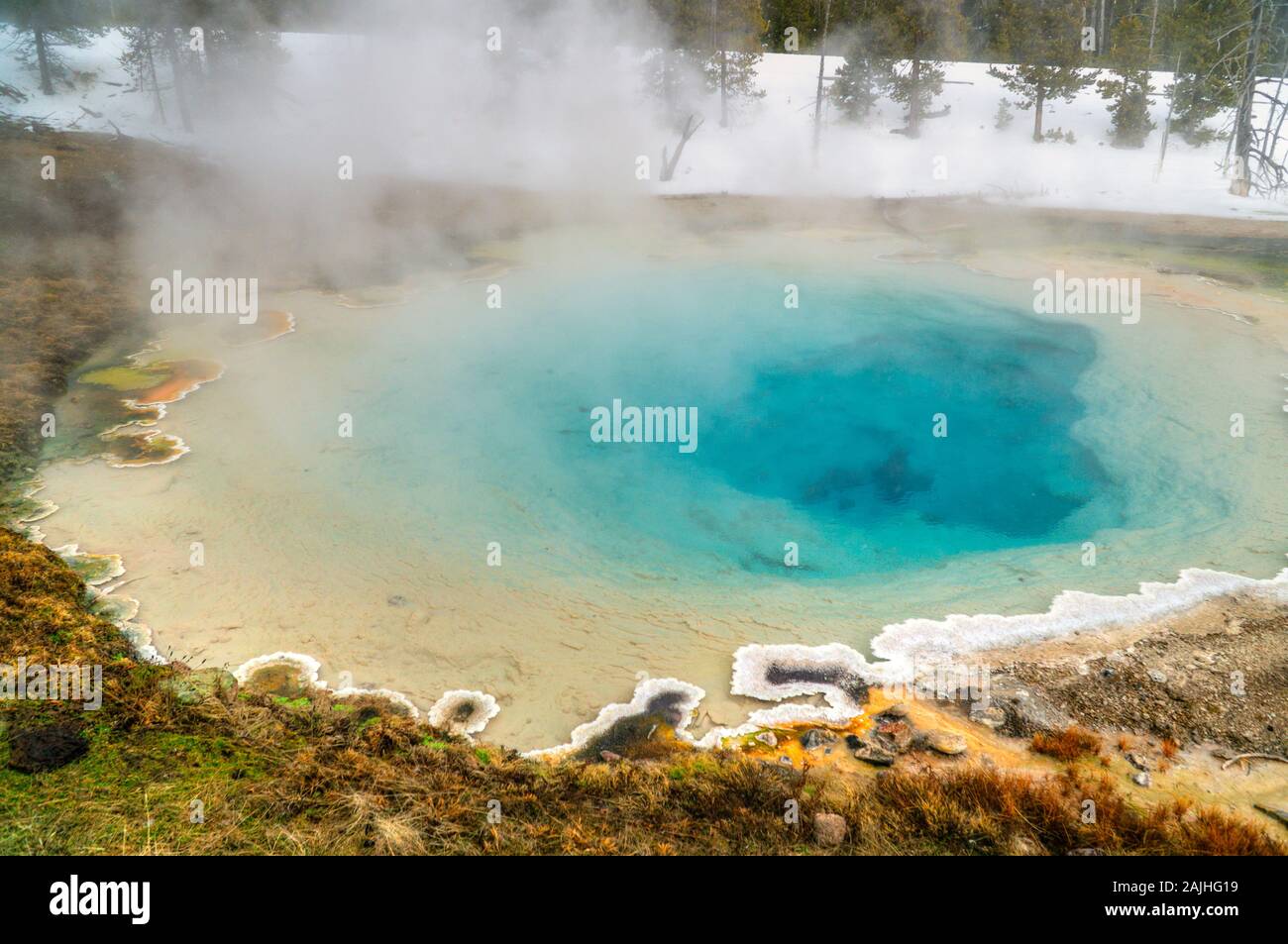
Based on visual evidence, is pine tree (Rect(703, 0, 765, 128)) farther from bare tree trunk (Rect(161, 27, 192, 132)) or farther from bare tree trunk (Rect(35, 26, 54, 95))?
bare tree trunk (Rect(35, 26, 54, 95))

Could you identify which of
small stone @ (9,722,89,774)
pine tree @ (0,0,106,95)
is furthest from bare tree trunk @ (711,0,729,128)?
small stone @ (9,722,89,774)

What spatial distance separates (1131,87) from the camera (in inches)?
963

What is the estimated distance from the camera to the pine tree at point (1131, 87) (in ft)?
78.1

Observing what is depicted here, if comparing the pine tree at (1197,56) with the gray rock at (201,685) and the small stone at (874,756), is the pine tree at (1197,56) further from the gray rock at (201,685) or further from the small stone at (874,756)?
the gray rock at (201,685)

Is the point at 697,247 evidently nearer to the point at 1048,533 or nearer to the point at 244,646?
the point at 1048,533

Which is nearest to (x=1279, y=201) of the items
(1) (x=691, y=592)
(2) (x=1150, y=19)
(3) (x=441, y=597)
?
(2) (x=1150, y=19)

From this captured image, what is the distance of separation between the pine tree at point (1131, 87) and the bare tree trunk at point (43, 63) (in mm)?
28119

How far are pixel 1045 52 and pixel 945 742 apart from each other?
24859 mm

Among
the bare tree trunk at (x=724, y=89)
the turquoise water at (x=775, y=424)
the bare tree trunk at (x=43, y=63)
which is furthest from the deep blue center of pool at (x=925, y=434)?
the bare tree trunk at (x=43, y=63)

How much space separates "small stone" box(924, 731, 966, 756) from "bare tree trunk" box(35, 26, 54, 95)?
85.4ft

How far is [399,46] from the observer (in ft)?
78.3

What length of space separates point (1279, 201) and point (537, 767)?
22.1 m

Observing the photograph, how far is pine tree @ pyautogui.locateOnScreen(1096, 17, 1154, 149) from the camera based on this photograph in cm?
2380

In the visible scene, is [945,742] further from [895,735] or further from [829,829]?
[829,829]
